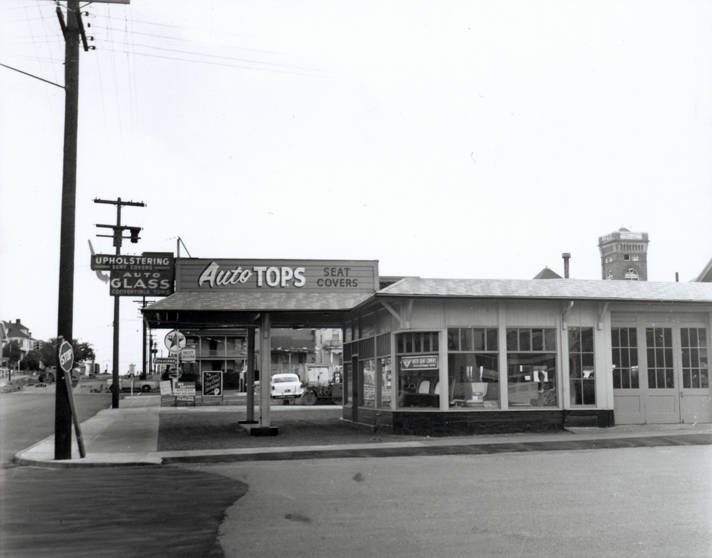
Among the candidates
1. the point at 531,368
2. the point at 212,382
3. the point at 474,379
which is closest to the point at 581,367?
the point at 531,368

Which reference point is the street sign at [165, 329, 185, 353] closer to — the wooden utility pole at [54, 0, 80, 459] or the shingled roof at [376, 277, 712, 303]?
the shingled roof at [376, 277, 712, 303]

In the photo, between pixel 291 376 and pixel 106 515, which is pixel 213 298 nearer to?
pixel 106 515

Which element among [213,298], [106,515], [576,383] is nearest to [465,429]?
[576,383]

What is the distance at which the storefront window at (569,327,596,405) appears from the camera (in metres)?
20.0

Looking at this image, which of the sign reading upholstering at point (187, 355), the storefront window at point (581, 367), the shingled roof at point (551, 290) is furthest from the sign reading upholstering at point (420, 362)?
the sign reading upholstering at point (187, 355)

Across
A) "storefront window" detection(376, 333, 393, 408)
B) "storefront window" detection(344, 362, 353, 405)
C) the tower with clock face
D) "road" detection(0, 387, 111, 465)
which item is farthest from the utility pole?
the tower with clock face

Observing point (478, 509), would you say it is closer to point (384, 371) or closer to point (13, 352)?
point (384, 371)

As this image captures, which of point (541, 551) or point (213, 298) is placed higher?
point (213, 298)

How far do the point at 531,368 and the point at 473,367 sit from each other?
153 centimetres

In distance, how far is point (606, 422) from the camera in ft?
65.5

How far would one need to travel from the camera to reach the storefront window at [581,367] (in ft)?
65.8

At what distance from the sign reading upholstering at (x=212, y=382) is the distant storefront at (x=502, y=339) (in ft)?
59.2

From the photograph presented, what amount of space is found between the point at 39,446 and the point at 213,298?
534cm

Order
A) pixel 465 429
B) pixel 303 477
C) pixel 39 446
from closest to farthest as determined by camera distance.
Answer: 1. pixel 303 477
2. pixel 39 446
3. pixel 465 429
